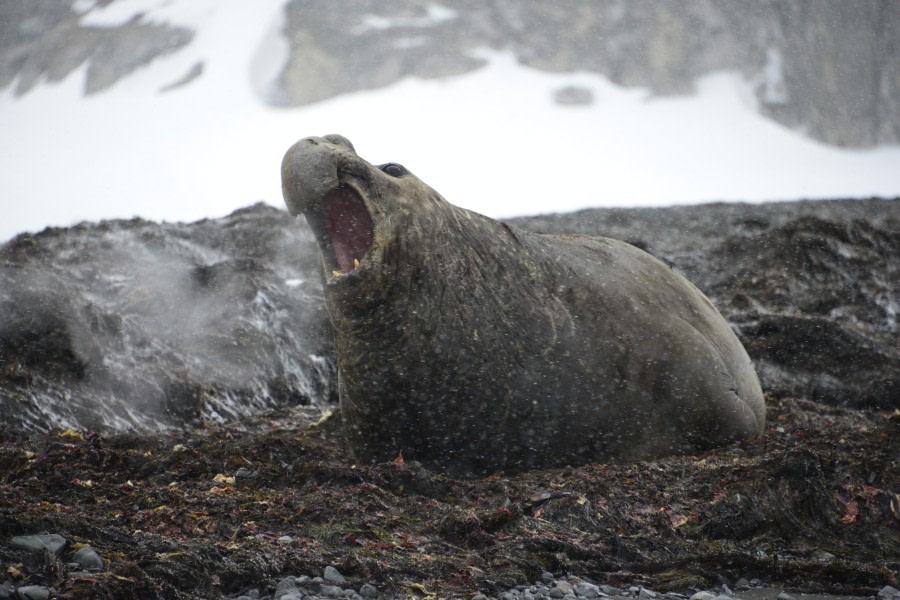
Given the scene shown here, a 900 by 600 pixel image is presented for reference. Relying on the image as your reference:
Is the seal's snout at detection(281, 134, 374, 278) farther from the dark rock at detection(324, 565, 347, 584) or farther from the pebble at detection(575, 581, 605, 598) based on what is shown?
the pebble at detection(575, 581, 605, 598)

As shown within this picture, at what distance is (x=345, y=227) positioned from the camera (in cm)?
470

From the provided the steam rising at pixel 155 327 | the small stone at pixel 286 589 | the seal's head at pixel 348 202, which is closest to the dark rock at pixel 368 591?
the small stone at pixel 286 589

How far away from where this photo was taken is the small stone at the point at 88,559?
2.66 m

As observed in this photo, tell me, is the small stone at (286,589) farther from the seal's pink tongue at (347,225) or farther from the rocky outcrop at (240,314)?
the rocky outcrop at (240,314)

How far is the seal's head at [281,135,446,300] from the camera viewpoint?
173 inches

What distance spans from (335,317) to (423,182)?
87cm

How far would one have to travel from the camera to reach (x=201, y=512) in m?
3.59

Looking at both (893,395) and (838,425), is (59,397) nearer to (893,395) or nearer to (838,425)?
(838,425)

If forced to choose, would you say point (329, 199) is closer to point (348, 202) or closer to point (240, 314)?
point (348, 202)

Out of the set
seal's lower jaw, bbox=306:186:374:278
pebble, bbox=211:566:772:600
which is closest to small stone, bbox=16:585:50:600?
pebble, bbox=211:566:772:600

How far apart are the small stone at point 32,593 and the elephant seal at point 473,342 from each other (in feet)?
7.51

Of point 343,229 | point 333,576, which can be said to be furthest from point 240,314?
point 333,576

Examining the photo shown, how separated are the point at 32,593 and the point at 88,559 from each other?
0.29 metres

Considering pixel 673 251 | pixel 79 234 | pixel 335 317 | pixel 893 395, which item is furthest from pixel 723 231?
pixel 335 317
